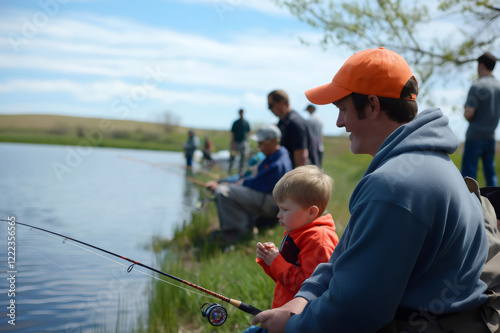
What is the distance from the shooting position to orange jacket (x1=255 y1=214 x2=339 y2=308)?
7.39 feet

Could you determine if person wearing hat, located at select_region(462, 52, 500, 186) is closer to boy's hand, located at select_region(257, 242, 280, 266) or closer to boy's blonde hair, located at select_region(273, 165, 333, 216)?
boy's blonde hair, located at select_region(273, 165, 333, 216)

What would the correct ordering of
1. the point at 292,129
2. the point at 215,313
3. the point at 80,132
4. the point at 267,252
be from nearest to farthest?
the point at 215,313 < the point at 267,252 < the point at 292,129 < the point at 80,132

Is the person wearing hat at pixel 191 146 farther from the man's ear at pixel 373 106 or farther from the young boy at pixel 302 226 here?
the man's ear at pixel 373 106

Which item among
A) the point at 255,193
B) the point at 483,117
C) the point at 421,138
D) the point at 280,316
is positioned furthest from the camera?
the point at 255,193

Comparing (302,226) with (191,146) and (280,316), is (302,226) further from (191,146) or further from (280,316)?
(191,146)

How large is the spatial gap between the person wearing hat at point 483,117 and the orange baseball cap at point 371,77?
4.28m

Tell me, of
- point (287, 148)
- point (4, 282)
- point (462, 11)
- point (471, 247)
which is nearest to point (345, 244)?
point (471, 247)

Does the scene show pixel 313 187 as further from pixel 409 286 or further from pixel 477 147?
pixel 477 147

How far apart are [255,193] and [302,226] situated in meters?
3.91

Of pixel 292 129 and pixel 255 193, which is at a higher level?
pixel 292 129

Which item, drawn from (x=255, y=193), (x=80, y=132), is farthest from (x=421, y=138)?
(x=80, y=132)

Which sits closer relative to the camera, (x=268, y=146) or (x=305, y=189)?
(x=305, y=189)

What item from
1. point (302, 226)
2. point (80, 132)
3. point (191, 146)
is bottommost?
point (80, 132)

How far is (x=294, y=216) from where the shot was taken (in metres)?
2.44
